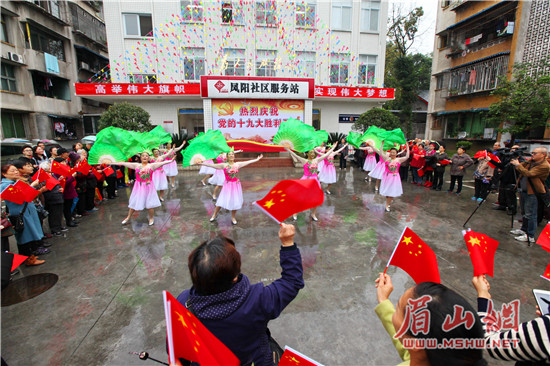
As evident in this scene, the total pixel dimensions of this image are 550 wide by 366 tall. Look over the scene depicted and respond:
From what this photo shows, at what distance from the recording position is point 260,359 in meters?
1.49

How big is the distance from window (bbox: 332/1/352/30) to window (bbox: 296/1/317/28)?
4.38ft

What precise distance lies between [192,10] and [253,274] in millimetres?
17241

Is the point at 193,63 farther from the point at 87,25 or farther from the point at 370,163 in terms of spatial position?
the point at 87,25

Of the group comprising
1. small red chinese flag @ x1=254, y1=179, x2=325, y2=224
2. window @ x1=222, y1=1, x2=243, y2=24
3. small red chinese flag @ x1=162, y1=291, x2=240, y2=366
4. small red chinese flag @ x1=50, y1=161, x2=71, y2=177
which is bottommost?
small red chinese flag @ x1=162, y1=291, x2=240, y2=366

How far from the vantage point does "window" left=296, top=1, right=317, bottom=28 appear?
1677cm

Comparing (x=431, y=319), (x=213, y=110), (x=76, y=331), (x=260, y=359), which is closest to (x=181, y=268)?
(x=76, y=331)

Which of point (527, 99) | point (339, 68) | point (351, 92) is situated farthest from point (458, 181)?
point (339, 68)

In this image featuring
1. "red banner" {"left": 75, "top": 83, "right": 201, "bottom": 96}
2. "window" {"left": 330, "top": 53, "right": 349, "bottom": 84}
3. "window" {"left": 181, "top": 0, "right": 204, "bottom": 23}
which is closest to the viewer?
"red banner" {"left": 75, "top": 83, "right": 201, "bottom": 96}

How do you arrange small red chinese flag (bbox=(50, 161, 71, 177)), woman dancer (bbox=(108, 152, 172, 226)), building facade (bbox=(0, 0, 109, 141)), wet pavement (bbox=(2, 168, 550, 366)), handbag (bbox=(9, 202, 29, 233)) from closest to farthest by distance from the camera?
wet pavement (bbox=(2, 168, 550, 366)) → handbag (bbox=(9, 202, 29, 233)) → small red chinese flag (bbox=(50, 161, 71, 177)) → woman dancer (bbox=(108, 152, 172, 226)) → building facade (bbox=(0, 0, 109, 141))

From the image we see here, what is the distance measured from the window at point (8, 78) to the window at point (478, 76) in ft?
89.9

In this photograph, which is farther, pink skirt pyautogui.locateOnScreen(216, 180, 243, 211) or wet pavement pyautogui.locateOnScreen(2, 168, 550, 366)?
pink skirt pyautogui.locateOnScreen(216, 180, 243, 211)

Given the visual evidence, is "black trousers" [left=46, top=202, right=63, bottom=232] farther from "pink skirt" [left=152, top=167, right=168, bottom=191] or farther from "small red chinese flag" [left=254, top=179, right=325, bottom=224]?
"small red chinese flag" [left=254, top=179, right=325, bottom=224]

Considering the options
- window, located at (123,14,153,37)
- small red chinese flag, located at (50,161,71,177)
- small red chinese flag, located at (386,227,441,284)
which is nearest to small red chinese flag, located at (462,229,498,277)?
small red chinese flag, located at (386,227,441,284)

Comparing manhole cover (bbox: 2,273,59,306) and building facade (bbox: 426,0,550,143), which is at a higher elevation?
building facade (bbox: 426,0,550,143)
